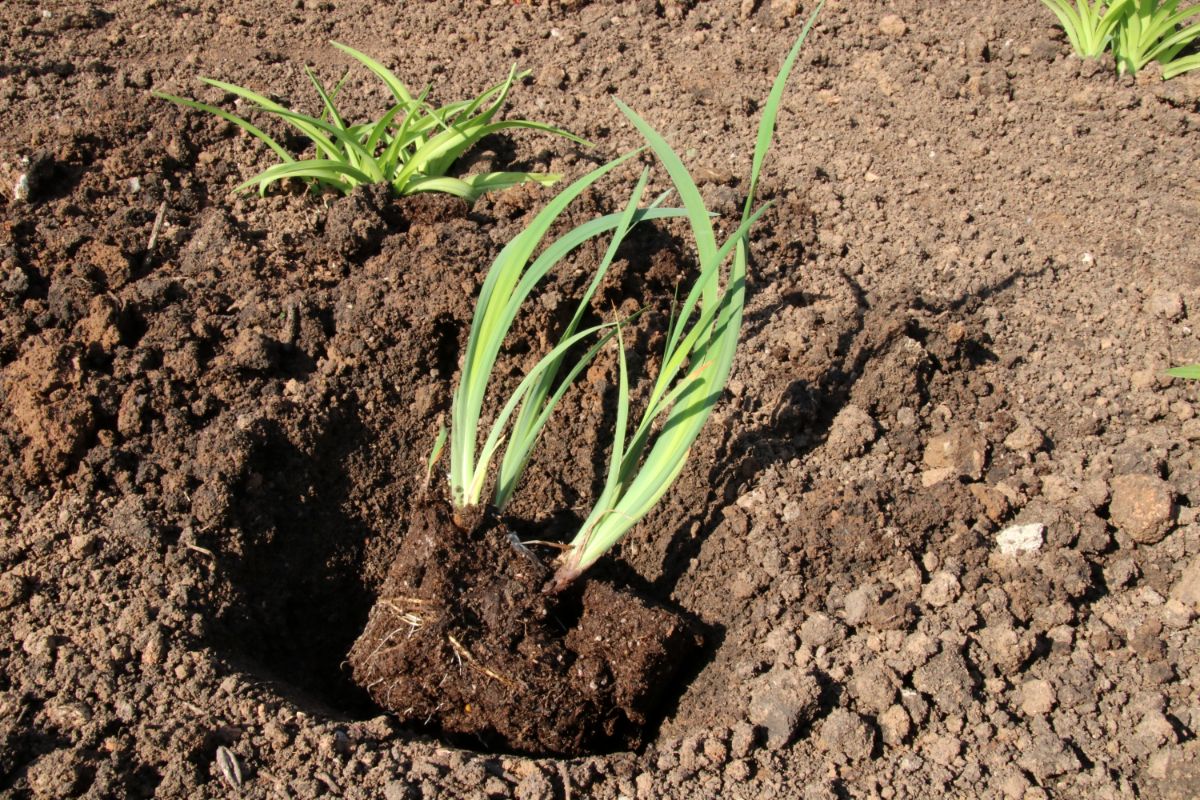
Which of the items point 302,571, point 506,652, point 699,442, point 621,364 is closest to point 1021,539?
point 699,442

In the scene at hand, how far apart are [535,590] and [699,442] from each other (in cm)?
51

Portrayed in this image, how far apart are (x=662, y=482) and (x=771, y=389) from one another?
1.79 feet

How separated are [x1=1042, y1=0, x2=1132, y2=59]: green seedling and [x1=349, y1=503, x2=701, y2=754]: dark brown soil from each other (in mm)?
2381

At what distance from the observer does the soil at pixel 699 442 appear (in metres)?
1.67

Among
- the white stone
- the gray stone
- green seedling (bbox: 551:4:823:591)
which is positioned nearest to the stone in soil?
the white stone

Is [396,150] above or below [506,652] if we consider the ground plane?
above

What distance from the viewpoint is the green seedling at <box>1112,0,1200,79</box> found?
294cm

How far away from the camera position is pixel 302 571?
2.02m

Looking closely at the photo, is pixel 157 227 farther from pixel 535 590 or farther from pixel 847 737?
pixel 847 737

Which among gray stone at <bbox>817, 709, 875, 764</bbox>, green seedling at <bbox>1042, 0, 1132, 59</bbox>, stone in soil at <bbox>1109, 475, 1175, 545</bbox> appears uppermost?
green seedling at <bbox>1042, 0, 1132, 59</bbox>

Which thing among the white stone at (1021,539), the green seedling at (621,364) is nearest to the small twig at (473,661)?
the green seedling at (621,364)

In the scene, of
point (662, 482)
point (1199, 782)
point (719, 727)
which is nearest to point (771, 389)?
point (662, 482)

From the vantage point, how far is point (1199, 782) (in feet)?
5.16

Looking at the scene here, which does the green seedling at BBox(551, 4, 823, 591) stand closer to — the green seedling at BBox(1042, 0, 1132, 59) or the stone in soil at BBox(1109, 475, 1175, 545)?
the stone in soil at BBox(1109, 475, 1175, 545)
